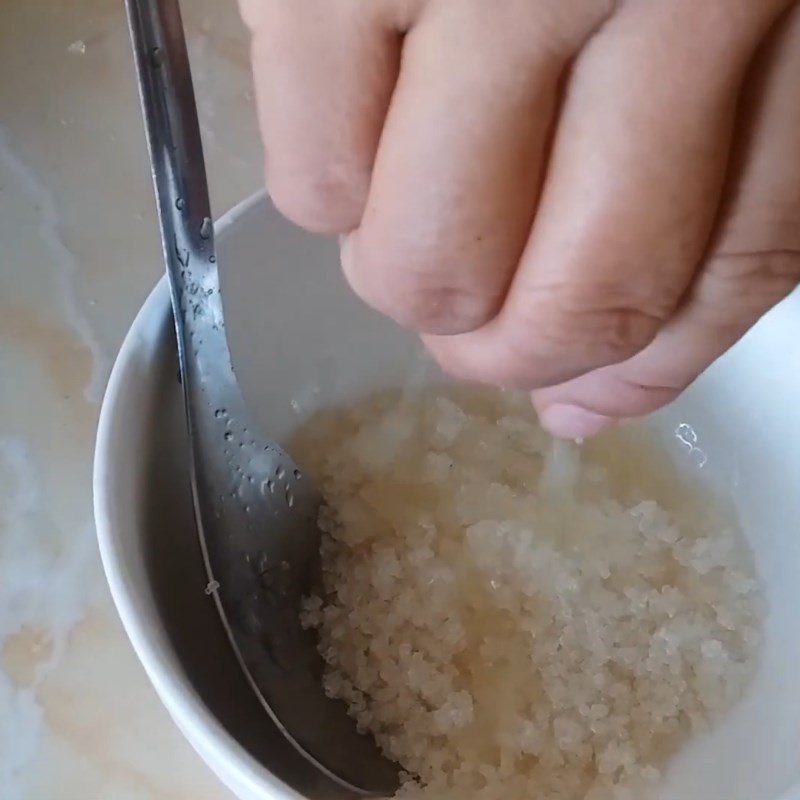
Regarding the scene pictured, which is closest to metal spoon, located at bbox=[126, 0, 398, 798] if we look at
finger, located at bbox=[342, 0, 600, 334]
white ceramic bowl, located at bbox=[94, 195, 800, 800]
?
white ceramic bowl, located at bbox=[94, 195, 800, 800]

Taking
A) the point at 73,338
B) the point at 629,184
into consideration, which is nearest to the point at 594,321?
the point at 629,184

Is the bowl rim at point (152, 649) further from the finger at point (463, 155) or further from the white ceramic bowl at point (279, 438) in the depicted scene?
the finger at point (463, 155)

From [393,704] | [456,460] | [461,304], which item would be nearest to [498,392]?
[456,460]

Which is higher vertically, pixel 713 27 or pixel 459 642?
pixel 713 27

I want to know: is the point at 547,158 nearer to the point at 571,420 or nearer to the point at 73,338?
the point at 571,420

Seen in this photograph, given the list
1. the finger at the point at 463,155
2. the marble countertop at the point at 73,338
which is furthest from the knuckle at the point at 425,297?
the marble countertop at the point at 73,338

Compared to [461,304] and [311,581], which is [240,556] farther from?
[461,304]

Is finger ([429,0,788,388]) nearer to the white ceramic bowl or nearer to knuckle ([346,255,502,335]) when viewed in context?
knuckle ([346,255,502,335])
